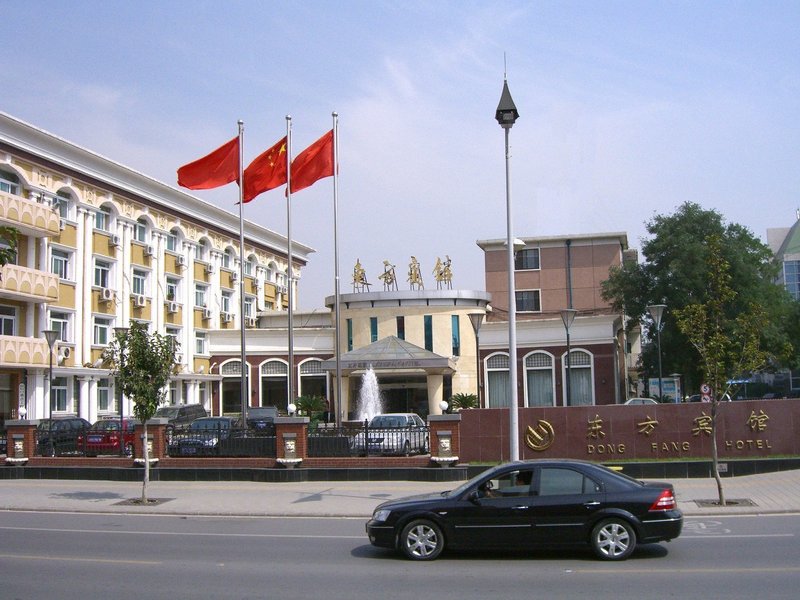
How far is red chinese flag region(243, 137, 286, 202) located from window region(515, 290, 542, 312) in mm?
31489

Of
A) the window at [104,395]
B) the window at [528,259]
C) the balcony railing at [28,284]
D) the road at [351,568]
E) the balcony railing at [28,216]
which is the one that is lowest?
the road at [351,568]

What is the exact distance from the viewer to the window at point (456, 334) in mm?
51750

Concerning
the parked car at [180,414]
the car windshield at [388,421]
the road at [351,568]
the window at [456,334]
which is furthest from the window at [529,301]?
the road at [351,568]

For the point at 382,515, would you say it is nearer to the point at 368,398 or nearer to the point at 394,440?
the point at 394,440

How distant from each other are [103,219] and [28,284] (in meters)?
8.88

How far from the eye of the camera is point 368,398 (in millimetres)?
49531

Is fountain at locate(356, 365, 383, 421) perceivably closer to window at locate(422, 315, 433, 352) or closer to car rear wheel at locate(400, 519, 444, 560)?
window at locate(422, 315, 433, 352)

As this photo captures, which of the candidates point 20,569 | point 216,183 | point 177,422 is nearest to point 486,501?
point 20,569

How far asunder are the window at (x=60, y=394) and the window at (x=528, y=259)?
32278 millimetres

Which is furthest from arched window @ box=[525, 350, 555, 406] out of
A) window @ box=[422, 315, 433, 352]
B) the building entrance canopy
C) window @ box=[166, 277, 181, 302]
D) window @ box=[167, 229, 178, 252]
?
window @ box=[167, 229, 178, 252]

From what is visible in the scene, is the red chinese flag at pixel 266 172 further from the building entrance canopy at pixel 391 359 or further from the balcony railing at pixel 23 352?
the building entrance canopy at pixel 391 359

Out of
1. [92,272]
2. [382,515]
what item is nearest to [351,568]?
[382,515]

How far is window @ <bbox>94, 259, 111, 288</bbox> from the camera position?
45.6 m

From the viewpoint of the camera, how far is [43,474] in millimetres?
25703
